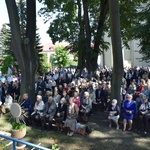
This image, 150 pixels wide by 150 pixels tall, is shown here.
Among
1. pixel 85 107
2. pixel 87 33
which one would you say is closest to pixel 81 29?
pixel 87 33

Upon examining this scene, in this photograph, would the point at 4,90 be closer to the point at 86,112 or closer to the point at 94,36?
the point at 86,112

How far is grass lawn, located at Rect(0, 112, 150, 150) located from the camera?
8.33 meters

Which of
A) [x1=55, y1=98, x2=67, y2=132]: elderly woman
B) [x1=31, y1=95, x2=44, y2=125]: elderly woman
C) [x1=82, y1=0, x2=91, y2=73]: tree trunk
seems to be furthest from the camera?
[x1=82, y1=0, x2=91, y2=73]: tree trunk

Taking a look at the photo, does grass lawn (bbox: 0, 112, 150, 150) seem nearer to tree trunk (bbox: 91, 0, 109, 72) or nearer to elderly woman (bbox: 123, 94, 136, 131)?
elderly woman (bbox: 123, 94, 136, 131)

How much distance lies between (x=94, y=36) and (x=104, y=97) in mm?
10740

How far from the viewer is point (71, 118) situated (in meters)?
9.68

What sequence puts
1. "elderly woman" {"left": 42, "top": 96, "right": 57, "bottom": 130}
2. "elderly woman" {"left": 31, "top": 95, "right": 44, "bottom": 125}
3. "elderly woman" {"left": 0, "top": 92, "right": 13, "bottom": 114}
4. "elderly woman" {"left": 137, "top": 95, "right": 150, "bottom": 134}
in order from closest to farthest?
"elderly woman" {"left": 137, "top": 95, "right": 150, "bottom": 134} < "elderly woman" {"left": 42, "top": 96, "right": 57, "bottom": 130} < "elderly woman" {"left": 31, "top": 95, "right": 44, "bottom": 125} < "elderly woman" {"left": 0, "top": 92, "right": 13, "bottom": 114}

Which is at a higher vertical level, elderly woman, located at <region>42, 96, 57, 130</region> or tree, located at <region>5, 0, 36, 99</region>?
tree, located at <region>5, 0, 36, 99</region>

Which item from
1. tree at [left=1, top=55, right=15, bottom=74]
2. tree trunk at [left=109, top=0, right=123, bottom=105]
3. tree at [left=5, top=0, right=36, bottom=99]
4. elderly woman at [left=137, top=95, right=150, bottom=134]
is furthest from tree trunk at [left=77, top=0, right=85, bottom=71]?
elderly woman at [left=137, top=95, right=150, bottom=134]

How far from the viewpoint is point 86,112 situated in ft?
36.0

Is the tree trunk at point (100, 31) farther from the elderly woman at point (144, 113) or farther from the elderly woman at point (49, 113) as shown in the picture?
the elderly woman at point (144, 113)

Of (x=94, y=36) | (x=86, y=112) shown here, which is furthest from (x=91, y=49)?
(x=86, y=112)

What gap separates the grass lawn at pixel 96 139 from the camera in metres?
8.33

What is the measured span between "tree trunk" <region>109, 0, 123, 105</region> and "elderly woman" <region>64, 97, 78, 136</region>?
2.55 m
